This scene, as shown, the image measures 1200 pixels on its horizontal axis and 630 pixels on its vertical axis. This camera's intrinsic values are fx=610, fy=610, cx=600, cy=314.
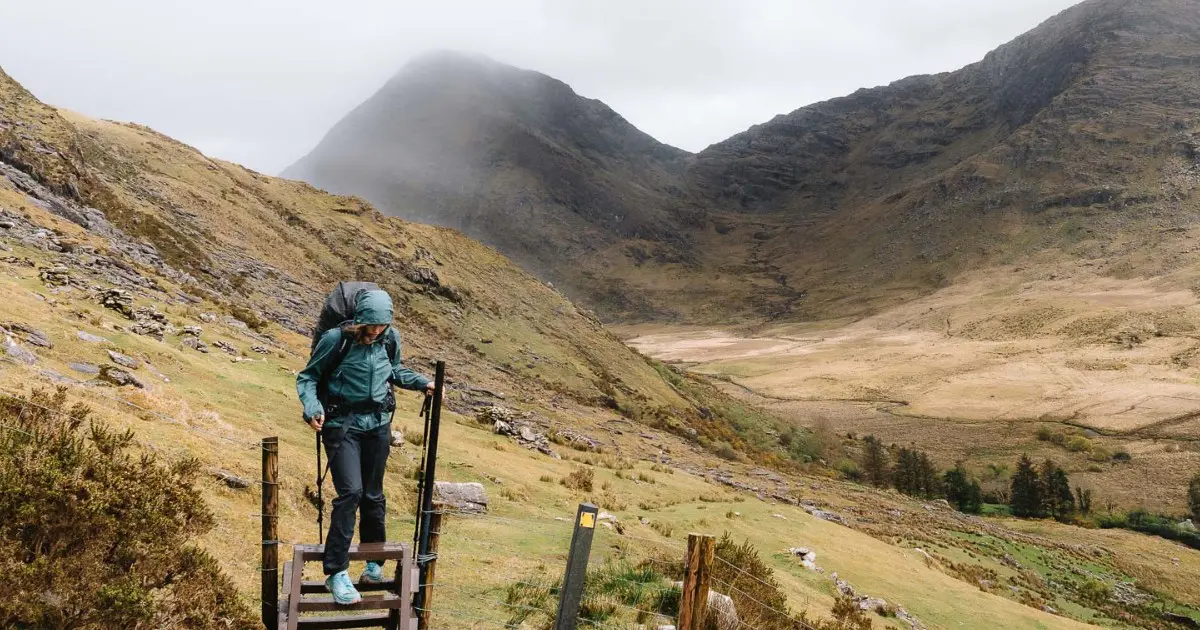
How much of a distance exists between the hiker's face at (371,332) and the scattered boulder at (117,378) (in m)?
7.57

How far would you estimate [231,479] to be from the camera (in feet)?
26.9

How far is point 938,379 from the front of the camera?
92188mm

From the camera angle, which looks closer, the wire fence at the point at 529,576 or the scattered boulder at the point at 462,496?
the wire fence at the point at 529,576

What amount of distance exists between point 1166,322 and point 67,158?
133516mm

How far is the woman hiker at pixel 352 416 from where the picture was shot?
5039 millimetres

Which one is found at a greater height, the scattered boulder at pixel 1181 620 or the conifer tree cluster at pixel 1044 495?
the scattered boulder at pixel 1181 620

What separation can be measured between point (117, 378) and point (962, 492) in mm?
58451

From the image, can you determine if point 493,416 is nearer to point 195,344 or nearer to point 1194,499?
point 195,344

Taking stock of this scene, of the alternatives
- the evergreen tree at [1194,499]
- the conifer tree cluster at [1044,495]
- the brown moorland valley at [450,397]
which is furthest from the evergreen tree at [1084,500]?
the brown moorland valley at [450,397]

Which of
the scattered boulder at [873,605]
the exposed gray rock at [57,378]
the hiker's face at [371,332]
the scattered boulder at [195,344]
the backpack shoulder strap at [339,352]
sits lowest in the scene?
the scattered boulder at [873,605]

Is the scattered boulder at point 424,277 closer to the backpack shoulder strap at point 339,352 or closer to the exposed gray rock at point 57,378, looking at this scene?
the exposed gray rock at point 57,378

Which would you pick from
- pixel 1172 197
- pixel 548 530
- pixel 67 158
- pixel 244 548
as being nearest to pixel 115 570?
pixel 244 548

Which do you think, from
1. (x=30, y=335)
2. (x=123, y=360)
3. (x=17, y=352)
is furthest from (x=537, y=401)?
(x=17, y=352)

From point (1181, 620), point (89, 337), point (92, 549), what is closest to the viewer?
point (92, 549)
